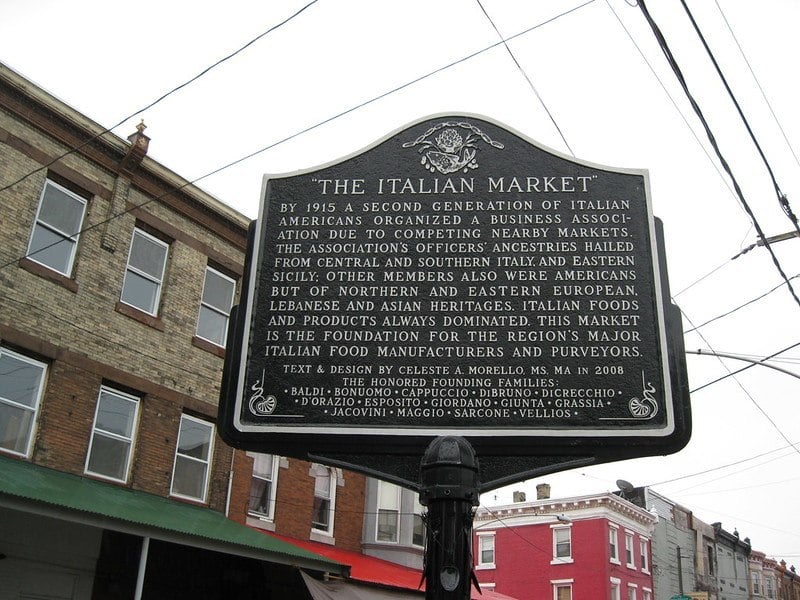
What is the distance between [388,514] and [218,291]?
731 centimetres

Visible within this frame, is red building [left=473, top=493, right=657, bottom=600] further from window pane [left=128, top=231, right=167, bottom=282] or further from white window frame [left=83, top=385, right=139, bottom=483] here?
white window frame [left=83, top=385, right=139, bottom=483]

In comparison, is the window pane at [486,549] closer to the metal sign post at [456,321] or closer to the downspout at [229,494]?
the downspout at [229,494]

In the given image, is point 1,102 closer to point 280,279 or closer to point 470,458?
point 280,279

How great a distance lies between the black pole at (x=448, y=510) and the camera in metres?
4.41

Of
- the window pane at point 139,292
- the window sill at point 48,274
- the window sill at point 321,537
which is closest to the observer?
the window sill at point 48,274

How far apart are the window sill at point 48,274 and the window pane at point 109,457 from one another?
270 cm

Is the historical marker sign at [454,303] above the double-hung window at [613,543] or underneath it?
underneath

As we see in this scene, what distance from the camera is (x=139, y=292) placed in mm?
16594

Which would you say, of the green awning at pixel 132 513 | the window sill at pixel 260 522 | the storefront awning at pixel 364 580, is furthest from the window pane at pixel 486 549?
the green awning at pixel 132 513

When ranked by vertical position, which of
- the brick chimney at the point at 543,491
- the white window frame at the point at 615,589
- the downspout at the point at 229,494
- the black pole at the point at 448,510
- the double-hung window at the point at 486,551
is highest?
the brick chimney at the point at 543,491

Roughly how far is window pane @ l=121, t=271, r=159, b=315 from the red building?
26.9 metres


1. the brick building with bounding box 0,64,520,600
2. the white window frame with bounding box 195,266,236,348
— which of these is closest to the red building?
the brick building with bounding box 0,64,520,600

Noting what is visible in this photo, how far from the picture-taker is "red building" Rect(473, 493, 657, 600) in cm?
4059

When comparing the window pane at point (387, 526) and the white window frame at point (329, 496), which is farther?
the window pane at point (387, 526)
